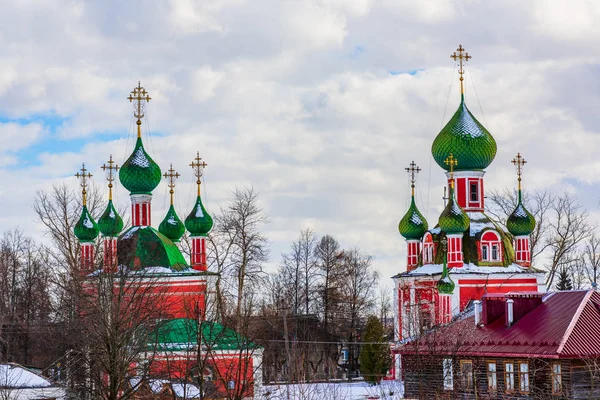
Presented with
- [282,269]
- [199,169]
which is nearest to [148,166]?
[199,169]

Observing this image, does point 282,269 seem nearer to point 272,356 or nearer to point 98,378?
point 272,356

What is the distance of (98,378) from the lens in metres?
25.1

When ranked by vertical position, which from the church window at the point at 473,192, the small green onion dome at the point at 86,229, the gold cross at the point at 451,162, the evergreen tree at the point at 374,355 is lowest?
the evergreen tree at the point at 374,355

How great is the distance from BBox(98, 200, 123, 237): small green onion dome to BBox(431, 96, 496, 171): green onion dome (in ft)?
39.7

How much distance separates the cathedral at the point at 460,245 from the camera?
43.8 meters

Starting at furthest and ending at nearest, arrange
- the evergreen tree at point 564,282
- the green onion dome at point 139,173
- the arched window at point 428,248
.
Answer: the evergreen tree at point 564,282 → the arched window at point 428,248 → the green onion dome at point 139,173

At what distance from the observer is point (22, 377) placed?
3288 cm

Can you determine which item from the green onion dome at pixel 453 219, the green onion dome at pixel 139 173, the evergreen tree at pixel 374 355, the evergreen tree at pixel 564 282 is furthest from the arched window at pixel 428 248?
the green onion dome at pixel 139 173

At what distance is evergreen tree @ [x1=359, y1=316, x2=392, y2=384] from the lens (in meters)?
46.2

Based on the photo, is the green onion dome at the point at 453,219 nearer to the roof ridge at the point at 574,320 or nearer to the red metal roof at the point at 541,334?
the red metal roof at the point at 541,334

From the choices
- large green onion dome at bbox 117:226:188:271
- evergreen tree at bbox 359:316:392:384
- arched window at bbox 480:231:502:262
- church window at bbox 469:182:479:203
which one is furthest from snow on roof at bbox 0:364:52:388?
church window at bbox 469:182:479:203

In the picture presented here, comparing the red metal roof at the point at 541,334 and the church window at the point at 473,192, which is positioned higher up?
the church window at the point at 473,192

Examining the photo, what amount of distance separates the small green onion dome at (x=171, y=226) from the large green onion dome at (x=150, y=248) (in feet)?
12.7

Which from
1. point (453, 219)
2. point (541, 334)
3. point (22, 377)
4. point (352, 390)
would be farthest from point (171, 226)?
point (541, 334)
